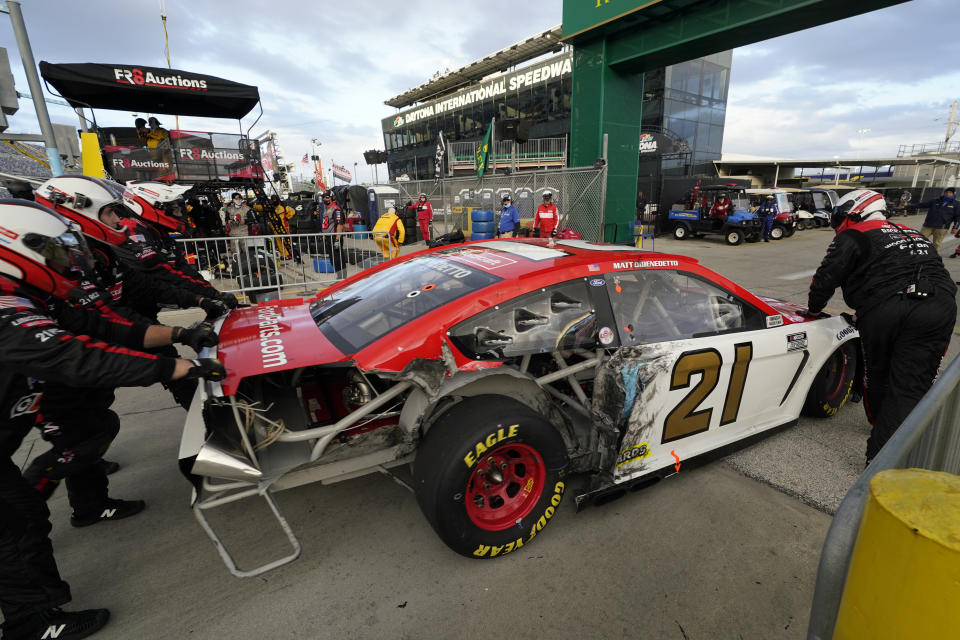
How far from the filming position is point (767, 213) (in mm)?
16406

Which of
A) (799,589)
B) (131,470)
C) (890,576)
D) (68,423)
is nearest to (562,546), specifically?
(799,589)

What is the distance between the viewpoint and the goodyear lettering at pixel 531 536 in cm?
205

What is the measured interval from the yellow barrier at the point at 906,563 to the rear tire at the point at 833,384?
9.49ft

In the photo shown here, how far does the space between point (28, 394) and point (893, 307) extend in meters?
4.55

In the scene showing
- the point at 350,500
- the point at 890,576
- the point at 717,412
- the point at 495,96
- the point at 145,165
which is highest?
the point at 495,96

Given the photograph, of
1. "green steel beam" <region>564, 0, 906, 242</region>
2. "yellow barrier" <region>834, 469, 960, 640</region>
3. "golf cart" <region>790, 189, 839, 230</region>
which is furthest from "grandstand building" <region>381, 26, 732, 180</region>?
"yellow barrier" <region>834, 469, 960, 640</region>

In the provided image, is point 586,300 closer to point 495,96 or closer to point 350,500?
point 350,500

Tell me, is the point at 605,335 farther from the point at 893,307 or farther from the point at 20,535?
the point at 20,535

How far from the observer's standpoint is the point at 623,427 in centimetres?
226

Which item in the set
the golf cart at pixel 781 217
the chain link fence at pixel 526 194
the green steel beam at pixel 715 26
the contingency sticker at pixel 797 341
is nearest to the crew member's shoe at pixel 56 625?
the contingency sticker at pixel 797 341

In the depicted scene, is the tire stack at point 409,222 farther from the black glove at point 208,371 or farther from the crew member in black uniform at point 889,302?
the black glove at point 208,371

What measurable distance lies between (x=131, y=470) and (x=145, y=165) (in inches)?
279

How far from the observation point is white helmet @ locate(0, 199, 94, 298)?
1.76 m

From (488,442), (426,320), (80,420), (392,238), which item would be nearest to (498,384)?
(488,442)
